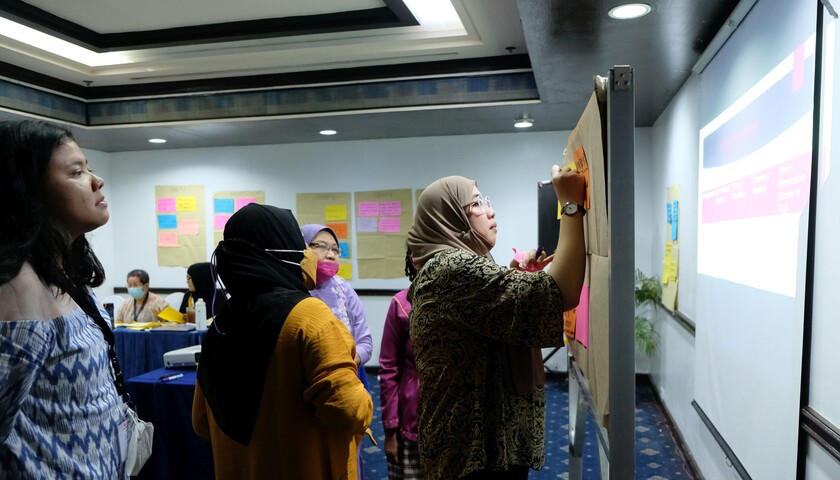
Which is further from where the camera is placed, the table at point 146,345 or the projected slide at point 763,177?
the table at point 146,345

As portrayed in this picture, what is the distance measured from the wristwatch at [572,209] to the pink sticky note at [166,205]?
5490mm

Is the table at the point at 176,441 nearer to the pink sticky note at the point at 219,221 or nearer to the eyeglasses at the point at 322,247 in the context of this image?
the eyeglasses at the point at 322,247

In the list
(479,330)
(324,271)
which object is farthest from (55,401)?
(324,271)

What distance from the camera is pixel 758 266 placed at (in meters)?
1.75

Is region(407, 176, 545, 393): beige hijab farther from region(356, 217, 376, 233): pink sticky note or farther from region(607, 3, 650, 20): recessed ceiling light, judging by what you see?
region(356, 217, 376, 233): pink sticky note

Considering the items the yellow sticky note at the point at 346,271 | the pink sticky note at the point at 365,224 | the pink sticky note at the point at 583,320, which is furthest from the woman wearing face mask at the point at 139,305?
the pink sticky note at the point at 583,320

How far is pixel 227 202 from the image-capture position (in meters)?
5.58

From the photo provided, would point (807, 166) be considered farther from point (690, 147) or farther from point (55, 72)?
point (55, 72)

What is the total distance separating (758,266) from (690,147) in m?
1.34

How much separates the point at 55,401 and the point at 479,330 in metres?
0.80

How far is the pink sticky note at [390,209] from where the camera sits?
5219 mm

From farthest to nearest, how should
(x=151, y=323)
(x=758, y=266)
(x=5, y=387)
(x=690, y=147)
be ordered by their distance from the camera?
(x=151, y=323) < (x=690, y=147) < (x=758, y=266) < (x=5, y=387)

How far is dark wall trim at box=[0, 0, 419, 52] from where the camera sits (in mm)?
3168

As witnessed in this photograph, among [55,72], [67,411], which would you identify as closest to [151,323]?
[55,72]
